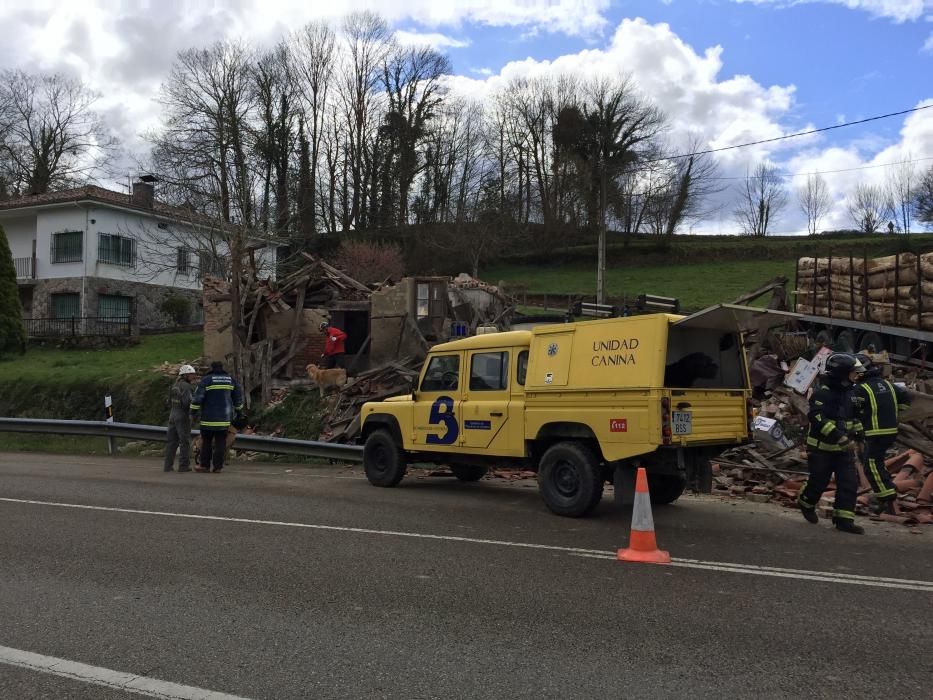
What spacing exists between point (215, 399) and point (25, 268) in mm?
27323

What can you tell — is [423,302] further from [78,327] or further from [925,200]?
[925,200]

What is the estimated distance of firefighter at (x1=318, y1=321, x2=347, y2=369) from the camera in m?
17.6

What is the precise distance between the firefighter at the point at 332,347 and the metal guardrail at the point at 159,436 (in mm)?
2874

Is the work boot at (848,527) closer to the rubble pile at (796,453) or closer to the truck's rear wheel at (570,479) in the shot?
the rubble pile at (796,453)

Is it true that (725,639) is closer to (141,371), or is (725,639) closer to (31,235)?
(141,371)

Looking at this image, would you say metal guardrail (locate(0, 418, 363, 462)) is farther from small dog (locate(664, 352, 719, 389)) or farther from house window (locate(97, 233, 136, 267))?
house window (locate(97, 233, 136, 267))

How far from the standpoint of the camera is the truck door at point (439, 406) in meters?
9.85

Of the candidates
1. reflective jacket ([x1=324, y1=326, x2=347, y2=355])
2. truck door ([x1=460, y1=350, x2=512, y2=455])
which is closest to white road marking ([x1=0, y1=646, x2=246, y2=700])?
truck door ([x1=460, y1=350, x2=512, y2=455])

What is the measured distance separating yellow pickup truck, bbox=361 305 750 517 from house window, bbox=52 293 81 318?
27.9 m

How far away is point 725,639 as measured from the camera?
446 centimetres

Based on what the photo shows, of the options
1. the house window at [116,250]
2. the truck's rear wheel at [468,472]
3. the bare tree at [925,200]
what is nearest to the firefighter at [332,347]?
the truck's rear wheel at [468,472]

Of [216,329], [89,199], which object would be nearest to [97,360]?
[216,329]

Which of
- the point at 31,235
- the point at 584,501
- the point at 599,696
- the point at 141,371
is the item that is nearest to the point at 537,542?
the point at 584,501

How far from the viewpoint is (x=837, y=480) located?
25.6ft
